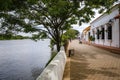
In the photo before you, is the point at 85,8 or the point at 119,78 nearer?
the point at 119,78

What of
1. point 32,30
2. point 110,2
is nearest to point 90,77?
point 110,2

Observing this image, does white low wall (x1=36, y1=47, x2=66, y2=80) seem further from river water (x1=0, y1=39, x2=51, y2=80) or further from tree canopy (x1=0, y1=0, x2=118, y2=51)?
river water (x1=0, y1=39, x2=51, y2=80)

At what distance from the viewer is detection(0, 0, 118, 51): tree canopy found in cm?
1327

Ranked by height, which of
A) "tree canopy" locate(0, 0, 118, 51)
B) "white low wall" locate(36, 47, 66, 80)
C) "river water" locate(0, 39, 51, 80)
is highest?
"tree canopy" locate(0, 0, 118, 51)

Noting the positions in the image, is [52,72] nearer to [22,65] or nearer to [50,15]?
[50,15]

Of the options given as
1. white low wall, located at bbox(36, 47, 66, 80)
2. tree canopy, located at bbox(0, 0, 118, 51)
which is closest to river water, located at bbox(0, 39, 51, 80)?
tree canopy, located at bbox(0, 0, 118, 51)

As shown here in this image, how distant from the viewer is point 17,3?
10.2 metres

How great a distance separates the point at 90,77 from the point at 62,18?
8.90 m

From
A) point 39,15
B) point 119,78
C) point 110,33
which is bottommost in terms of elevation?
point 119,78

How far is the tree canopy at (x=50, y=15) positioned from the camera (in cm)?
1327

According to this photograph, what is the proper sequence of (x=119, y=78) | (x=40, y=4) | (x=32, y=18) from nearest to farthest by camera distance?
(x=119, y=78), (x=40, y=4), (x=32, y=18)

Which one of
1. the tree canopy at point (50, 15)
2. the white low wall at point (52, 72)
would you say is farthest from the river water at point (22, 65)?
the white low wall at point (52, 72)

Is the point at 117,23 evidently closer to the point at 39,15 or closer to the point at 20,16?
the point at 39,15

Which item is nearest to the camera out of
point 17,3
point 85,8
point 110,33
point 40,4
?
point 17,3
